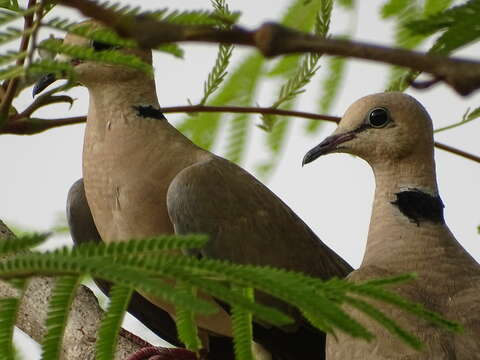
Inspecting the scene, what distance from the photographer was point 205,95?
2523 millimetres

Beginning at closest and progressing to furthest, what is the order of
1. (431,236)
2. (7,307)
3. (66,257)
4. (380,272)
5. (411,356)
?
(66,257) < (7,307) < (411,356) < (380,272) < (431,236)

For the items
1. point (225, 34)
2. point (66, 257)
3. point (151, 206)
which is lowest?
point (225, 34)

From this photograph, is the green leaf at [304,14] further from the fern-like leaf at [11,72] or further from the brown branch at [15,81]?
the fern-like leaf at [11,72]

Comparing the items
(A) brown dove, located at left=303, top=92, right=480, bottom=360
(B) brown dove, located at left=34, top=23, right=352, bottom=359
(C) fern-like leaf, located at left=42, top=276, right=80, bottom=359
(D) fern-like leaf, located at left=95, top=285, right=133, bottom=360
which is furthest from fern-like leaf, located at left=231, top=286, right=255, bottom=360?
(B) brown dove, located at left=34, top=23, right=352, bottom=359

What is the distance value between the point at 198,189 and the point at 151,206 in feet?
0.58

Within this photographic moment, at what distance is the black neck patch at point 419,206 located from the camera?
3020 mm

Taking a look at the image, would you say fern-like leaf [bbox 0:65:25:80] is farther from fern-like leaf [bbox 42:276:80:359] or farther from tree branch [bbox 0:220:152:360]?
tree branch [bbox 0:220:152:360]

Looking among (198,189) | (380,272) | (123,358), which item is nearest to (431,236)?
(380,272)

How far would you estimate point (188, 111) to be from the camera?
2568 mm

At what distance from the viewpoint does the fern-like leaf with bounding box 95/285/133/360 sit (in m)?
1.42

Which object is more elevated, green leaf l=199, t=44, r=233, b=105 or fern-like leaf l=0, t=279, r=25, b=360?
green leaf l=199, t=44, r=233, b=105

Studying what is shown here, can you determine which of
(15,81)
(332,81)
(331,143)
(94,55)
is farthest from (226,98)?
(94,55)

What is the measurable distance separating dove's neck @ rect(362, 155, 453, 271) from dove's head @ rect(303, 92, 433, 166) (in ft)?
0.14

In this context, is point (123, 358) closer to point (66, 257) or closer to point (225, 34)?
point (66, 257)
